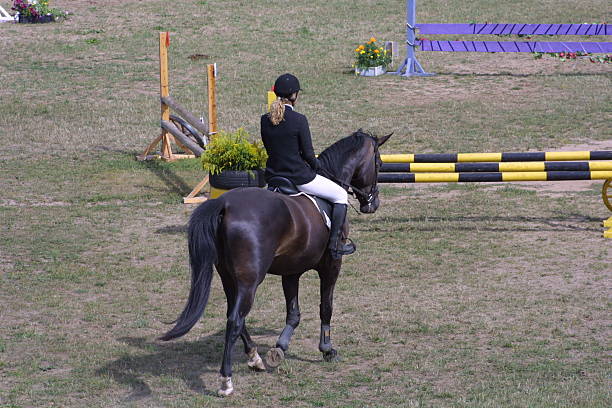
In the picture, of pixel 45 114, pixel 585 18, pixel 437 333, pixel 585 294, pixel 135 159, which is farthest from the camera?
pixel 585 18

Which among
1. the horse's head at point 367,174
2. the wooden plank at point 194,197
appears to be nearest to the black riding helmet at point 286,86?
the horse's head at point 367,174

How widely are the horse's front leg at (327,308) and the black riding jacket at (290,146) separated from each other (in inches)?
34.7

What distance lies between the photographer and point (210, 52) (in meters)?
26.1

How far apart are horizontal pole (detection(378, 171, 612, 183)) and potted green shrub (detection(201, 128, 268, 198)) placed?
6.82ft

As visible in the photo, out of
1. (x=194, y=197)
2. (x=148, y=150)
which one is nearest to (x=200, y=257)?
(x=194, y=197)

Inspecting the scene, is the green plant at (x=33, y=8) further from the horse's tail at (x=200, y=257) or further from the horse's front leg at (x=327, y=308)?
the horse's tail at (x=200, y=257)

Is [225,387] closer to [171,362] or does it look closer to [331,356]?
[171,362]

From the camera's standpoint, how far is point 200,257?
6887 mm

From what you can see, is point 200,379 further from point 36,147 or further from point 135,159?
point 36,147

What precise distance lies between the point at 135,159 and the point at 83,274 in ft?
23.2

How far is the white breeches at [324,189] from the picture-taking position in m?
7.62

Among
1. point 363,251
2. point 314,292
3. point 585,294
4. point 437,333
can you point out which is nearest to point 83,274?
point 314,292

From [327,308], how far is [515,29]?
1796cm

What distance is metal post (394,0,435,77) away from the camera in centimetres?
2358
